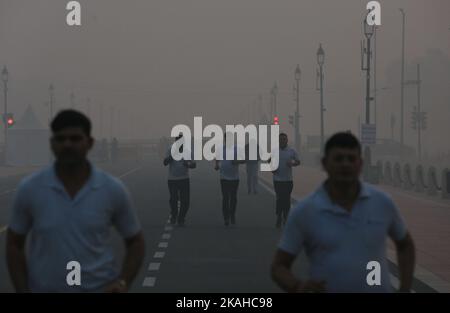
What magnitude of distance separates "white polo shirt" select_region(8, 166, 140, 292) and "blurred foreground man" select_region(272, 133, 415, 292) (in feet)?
3.04

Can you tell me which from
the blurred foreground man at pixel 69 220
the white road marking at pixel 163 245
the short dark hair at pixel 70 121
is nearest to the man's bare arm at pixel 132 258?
the blurred foreground man at pixel 69 220

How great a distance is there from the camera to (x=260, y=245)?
18.9 meters

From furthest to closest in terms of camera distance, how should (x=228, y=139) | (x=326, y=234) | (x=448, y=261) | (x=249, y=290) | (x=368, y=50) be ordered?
(x=368, y=50)
(x=228, y=139)
(x=448, y=261)
(x=249, y=290)
(x=326, y=234)

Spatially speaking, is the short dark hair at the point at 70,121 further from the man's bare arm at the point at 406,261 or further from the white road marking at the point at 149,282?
the white road marking at the point at 149,282

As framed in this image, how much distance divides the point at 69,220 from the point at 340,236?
4.54 ft

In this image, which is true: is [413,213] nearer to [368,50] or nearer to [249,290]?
[249,290]

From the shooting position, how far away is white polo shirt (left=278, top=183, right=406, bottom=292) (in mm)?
5824

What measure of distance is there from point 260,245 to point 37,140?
68.0 m

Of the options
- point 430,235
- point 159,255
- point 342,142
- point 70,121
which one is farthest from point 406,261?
point 430,235

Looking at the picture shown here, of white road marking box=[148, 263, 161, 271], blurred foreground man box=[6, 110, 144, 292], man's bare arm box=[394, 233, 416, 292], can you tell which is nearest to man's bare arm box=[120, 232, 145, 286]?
blurred foreground man box=[6, 110, 144, 292]

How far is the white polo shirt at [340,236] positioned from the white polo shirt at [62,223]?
3.13 feet

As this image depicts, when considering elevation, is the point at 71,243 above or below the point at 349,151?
below

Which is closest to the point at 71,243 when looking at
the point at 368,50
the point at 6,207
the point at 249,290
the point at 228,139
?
the point at 249,290
